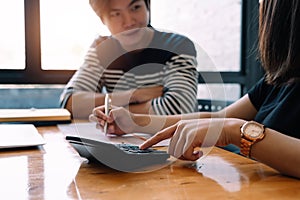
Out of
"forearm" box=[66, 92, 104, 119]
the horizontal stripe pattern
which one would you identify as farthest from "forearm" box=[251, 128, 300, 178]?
"forearm" box=[66, 92, 104, 119]

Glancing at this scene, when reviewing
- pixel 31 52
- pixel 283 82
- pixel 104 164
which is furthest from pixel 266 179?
pixel 31 52

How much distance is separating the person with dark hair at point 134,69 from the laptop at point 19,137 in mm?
437

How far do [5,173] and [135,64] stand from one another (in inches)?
45.8

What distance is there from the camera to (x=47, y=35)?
199cm

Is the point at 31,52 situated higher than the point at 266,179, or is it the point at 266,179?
the point at 31,52

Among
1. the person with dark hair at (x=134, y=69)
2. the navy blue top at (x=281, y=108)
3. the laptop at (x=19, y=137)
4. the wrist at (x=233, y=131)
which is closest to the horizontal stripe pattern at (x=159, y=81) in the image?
the person with dark hair at (x=134, y=69)

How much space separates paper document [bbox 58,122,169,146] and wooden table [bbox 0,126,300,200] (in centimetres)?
18

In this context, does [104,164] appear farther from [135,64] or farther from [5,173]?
[135,64]

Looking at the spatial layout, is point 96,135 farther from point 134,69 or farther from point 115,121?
point 134,69

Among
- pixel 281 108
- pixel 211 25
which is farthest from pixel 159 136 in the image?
pixel 211 25

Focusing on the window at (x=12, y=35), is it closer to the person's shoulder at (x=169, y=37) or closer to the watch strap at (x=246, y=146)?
the person's shoulder at (x=169, y=37)

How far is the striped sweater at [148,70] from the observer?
1501mm

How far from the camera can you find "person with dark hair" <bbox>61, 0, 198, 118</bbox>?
4.91ft

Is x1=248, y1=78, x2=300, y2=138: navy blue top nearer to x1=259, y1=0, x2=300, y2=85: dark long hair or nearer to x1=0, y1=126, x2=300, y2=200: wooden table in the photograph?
x1=259, y1=0, x2=300, y2=85: dark long hair
